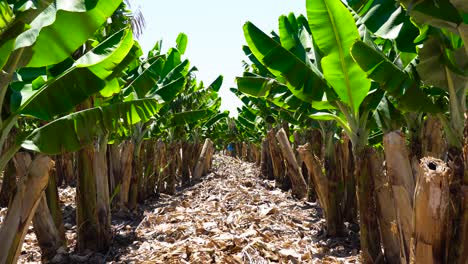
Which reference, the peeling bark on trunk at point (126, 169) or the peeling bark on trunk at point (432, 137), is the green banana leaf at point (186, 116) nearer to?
the peeling bark on trunk at point (126, 169)

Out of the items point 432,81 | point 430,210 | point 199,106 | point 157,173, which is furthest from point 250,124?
point 430,210

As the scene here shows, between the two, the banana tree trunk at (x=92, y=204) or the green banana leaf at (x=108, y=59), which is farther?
the banana tree trunk at (x=92, y=204)

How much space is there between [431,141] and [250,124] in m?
14.5

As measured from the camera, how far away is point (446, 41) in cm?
388

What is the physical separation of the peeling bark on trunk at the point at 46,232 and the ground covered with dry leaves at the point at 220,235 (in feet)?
0.55

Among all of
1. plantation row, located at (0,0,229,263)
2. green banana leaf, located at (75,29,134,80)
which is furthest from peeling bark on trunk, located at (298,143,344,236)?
green banana leaf, located at (75,29,134,80)

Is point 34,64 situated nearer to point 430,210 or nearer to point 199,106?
point 430,210

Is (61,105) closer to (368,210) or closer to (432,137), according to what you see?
(368,210)

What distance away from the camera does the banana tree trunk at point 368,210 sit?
14.2ft

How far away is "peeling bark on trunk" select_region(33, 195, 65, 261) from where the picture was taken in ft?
15.5

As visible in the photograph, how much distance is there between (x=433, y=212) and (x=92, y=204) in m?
4.42

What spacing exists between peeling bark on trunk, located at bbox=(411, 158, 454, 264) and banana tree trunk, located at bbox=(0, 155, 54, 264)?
3121 mm

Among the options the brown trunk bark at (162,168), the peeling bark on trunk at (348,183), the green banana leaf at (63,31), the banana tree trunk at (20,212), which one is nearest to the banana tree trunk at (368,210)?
the peeling bark on trunk at (348,183)

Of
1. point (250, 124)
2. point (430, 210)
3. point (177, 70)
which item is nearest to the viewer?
point (430, 210)
